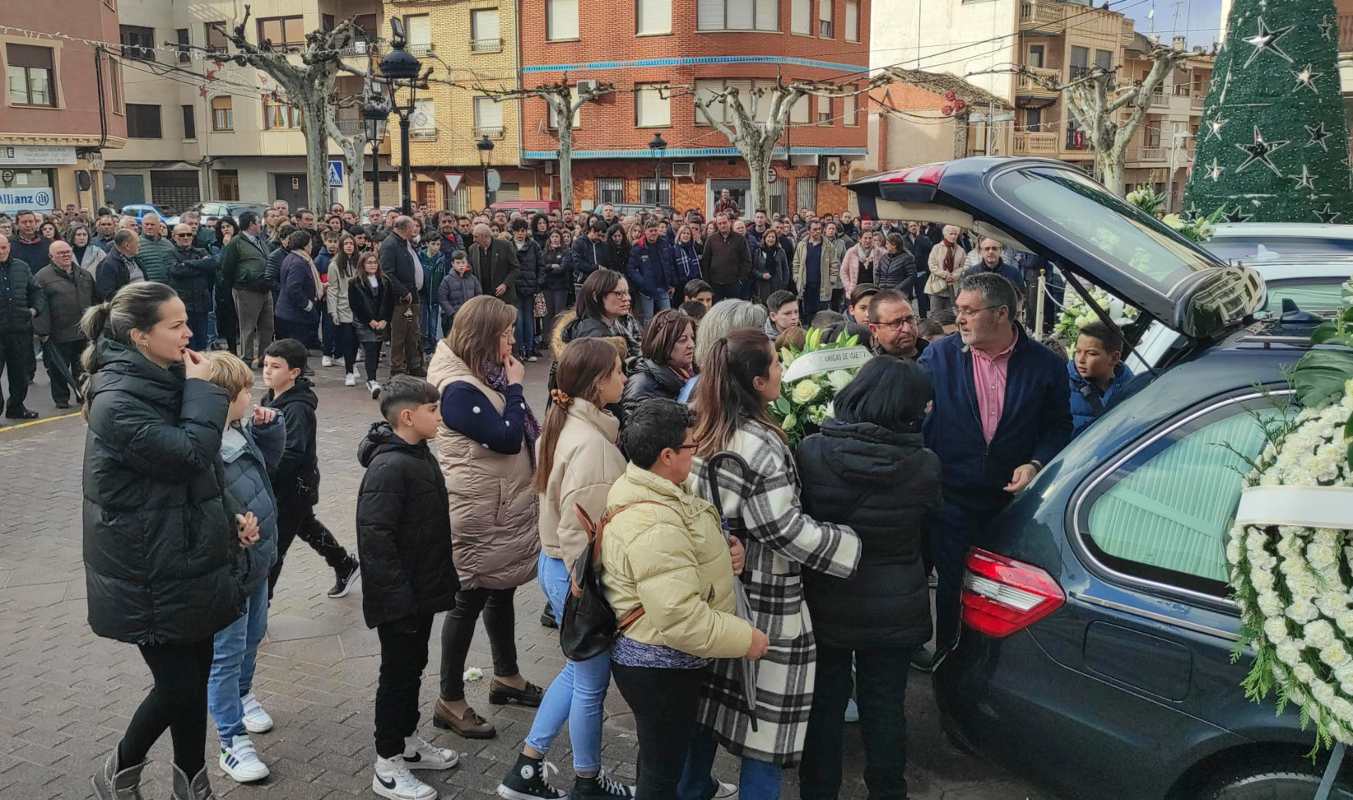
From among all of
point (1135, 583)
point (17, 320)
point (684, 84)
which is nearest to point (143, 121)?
point (684, 84)

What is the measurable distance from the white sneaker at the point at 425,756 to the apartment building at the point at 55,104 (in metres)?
32.2

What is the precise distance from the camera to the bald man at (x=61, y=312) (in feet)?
37.0

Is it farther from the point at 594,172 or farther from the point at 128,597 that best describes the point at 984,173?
the point at 594,172

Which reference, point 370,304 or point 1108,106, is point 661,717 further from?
point 1108,106

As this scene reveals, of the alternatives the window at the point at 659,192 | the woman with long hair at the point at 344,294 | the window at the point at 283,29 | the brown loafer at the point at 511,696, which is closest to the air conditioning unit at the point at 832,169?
the window at the point at 659,192

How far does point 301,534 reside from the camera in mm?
6035

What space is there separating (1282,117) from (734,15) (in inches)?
1232

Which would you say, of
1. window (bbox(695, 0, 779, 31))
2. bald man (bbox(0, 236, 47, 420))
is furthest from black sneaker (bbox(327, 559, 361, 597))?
window (bbox(695, 0, 779, 31))

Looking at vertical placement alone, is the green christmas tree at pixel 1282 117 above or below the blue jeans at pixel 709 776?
above

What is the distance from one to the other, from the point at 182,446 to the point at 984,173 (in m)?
2.83

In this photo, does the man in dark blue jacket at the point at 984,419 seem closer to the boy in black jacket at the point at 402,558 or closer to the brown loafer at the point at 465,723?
the brown loafer at the point at 465,723

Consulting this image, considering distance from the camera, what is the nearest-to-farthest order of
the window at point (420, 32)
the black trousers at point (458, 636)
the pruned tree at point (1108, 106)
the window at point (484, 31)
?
1. the black trousers at point (458, 636)
2. the pruned tree at point (1108, 106)
3. the window at point (484, 31)
4. the window at point (420, 32)

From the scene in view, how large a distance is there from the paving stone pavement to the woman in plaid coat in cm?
69

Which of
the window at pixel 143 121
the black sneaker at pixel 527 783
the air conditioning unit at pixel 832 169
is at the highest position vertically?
the window at pixel 143 121
